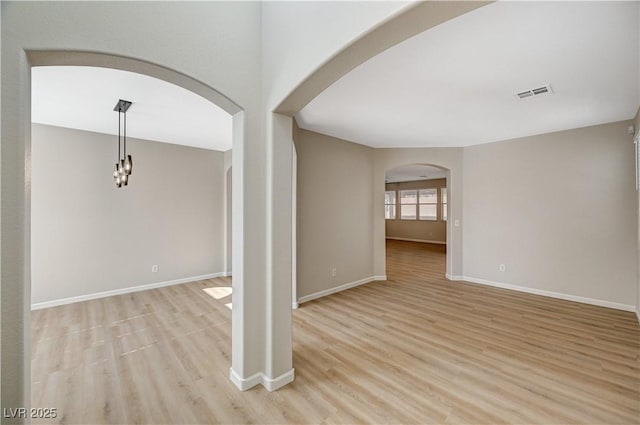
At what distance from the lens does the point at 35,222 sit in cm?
387

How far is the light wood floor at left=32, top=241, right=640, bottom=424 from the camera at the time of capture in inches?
75.5

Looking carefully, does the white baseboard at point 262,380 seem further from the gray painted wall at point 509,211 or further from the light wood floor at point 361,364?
the gray painted wall at point 509,211

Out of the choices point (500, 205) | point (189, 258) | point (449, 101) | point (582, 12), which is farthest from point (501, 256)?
point (189, 258)

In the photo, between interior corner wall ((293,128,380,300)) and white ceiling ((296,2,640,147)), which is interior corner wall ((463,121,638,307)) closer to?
white ceiling ((296,2,640,147))

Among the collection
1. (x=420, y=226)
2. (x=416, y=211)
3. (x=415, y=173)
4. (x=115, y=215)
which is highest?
(x=415, y=173)

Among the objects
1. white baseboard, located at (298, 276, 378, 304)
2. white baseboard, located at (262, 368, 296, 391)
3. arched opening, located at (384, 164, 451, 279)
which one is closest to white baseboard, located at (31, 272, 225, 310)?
white baseboard, located at (298, 276, 378, 304)

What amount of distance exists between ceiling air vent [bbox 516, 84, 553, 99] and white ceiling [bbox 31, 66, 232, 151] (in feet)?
11.5

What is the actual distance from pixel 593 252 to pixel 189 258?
22.4 feet

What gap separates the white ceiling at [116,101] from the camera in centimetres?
254

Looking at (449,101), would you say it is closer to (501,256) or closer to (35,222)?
(501,256)

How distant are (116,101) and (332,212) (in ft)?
10.7

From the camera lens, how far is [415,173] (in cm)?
1003

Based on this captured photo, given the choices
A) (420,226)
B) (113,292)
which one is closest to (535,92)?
(113,292)

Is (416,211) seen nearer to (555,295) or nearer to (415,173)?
(415,173)
